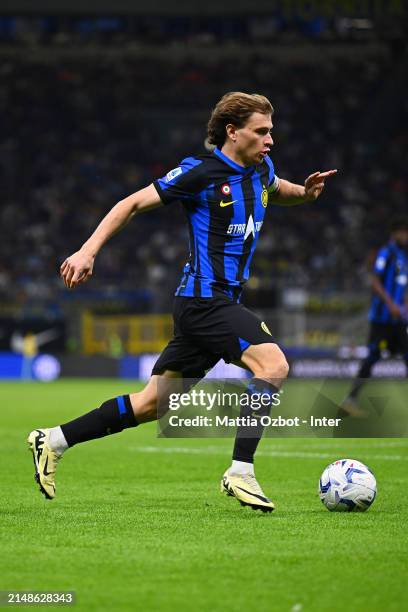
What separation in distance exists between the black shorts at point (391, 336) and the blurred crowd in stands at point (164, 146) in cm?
1521

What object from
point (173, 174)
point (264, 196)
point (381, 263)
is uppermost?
point (173, 174)

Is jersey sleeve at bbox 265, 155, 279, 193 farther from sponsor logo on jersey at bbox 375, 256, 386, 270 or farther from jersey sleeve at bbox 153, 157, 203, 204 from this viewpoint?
sponsor logo on jersey at bbox 375, 256, 386, 270

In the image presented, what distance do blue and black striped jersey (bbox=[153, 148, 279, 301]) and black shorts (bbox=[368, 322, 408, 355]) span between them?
6958 mm

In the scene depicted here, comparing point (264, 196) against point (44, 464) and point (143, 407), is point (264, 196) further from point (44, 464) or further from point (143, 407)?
point (44, 464)

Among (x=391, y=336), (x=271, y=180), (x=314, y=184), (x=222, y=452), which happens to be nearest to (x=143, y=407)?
(x=271, y=180)

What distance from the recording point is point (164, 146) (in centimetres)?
3716

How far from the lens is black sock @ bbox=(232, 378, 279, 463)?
599 centimetres

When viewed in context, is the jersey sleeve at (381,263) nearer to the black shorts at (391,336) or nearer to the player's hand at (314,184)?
the black shorts at (391,336)

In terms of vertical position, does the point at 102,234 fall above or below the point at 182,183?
below

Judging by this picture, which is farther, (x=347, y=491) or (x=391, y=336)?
(x=391, y=336)

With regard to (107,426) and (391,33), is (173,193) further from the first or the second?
(391,33)

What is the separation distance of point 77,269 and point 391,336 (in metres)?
8.01

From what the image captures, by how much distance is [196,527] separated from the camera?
18.2 ft

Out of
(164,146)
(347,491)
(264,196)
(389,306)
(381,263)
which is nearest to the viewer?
(347,491)
